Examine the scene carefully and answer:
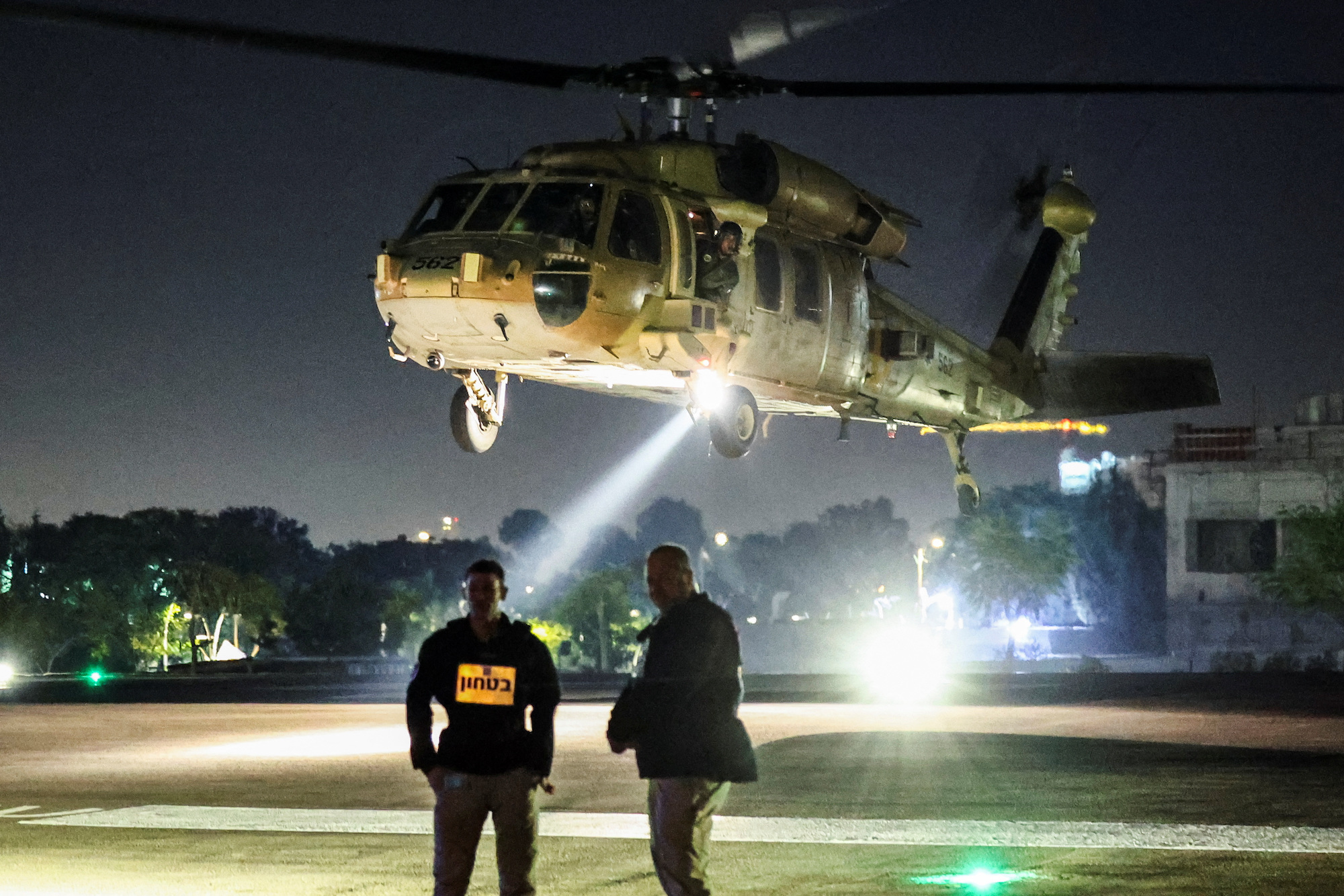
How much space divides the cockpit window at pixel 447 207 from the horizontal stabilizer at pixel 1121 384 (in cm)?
1212

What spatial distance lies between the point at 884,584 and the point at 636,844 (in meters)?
161

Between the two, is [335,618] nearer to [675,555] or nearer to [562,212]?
[562,212]

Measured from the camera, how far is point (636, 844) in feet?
39.2

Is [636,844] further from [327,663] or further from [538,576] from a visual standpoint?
[538,576]

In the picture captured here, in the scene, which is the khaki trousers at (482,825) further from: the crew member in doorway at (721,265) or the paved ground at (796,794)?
the crew member in doorway at (721,265)

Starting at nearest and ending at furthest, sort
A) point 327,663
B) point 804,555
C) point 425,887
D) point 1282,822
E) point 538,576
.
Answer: point 425,887 < point 1282,822 < point 327,663 < point 538,576 < point 804,555

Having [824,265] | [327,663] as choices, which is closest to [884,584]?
[327,663]

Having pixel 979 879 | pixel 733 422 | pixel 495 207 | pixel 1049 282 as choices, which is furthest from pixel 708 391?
pixel 1049 282

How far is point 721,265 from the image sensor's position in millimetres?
19062

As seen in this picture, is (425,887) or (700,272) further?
(700,272)

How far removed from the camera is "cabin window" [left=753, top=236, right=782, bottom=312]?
64.4ft

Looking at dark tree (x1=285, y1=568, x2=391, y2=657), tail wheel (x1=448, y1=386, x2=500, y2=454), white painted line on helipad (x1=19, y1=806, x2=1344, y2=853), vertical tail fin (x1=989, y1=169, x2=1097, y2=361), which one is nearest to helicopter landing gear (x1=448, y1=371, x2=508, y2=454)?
tail wheel (x1=448, y1=386, x2=500, y2=454)

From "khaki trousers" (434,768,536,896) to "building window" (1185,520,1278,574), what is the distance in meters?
87.5

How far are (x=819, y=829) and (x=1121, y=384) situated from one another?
50.4ft
